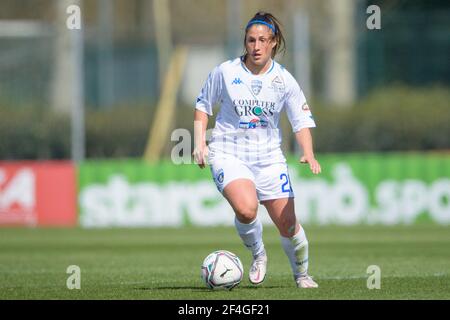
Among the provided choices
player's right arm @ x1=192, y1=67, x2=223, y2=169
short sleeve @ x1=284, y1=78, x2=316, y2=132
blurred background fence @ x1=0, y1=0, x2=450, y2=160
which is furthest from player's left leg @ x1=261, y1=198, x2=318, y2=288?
blurred background fence @ x1=0, y1=0, x2=450, y2=160

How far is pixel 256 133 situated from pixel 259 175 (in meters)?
0.39

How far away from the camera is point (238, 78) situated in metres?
10.4

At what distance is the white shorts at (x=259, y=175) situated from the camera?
1030 cm

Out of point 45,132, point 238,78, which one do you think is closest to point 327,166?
point 45,132

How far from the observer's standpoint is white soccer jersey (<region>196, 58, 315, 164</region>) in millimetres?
10312

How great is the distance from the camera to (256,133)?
34.0ft

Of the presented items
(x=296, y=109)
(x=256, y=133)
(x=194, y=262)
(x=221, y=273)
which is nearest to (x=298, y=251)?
(x=221, y=273)

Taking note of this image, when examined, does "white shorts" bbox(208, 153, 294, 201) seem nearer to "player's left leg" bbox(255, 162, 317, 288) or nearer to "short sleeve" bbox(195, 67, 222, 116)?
"player's left leg" bbox(255, 162, 317, 288)

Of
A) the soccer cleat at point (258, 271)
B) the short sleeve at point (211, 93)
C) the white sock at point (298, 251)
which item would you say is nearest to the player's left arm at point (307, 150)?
the white sock at point (298, 251)

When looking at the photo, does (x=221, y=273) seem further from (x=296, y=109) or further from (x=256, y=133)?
(x=296, y=109)

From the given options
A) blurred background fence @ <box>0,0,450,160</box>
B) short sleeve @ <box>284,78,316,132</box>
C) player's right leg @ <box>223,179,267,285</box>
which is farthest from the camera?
blurred background fence @ <box>0,0,450,160</box>

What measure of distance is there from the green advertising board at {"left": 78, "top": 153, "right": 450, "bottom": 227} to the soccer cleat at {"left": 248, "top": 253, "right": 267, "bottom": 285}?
12.2 meters

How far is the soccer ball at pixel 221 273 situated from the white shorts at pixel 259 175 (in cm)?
64

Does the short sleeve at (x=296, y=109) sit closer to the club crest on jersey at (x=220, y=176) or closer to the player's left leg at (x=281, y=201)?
the player's left leg at (x=281, y=201)
